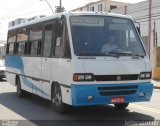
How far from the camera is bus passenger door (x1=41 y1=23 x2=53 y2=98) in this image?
1117cm

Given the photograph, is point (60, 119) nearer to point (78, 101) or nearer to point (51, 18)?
point (78, 101)

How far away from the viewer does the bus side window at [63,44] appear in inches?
388

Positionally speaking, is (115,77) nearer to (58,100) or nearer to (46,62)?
(58,100)

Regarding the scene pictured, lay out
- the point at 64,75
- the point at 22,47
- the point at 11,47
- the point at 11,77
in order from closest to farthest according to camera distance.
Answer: the point at 64,75 < the point at 22,47 < the point at 11,77 < the point at 11,47

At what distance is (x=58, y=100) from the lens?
10500 mm

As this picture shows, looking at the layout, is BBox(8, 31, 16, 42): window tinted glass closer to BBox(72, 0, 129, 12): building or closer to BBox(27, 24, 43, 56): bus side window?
BBox(27, 24, 43, 56): bus side window

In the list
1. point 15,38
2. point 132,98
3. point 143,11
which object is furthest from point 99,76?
point 143,11

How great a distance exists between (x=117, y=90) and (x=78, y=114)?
1436mm

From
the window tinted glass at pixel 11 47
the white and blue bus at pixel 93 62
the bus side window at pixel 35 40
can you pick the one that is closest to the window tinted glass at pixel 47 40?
the white and blue bus at pixel 93 62

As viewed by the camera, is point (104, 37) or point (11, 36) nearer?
point (104, 37)

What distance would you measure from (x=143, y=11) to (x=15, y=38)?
28.3 m

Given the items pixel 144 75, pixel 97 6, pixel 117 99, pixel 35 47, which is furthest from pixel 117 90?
pixel 97 6

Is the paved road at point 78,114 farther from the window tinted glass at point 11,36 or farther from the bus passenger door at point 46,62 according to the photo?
the window tinted glass at point 11,36

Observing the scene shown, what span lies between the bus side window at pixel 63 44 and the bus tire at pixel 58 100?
2.90 ft
